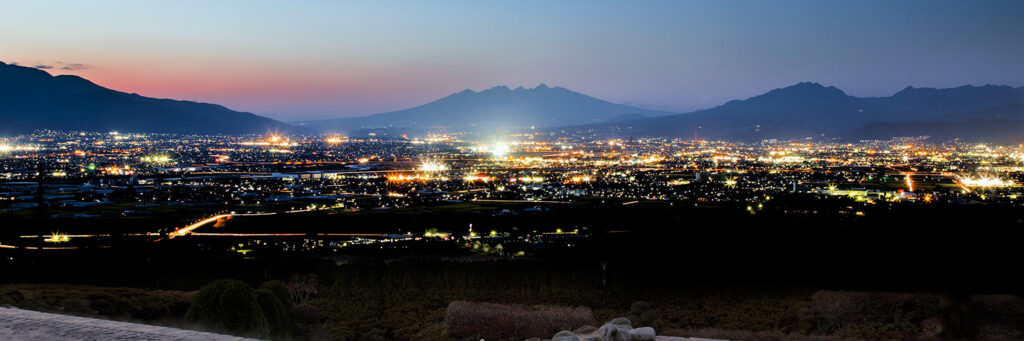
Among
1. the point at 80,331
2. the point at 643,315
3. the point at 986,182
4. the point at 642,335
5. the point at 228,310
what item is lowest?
the point at 986,182

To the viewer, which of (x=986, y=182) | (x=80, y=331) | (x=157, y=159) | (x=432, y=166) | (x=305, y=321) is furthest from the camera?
(x=157, y=159)

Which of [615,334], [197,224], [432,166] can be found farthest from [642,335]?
[432,166]

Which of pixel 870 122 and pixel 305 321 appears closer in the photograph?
pixel 305 321

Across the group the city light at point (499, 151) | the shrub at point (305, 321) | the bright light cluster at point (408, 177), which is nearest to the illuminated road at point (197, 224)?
the shrub at point (305, 321)

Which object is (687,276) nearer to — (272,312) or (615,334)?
(272,312)

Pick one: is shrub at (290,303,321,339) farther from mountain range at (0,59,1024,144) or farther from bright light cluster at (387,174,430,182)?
mountain range at (0,59,1024,144)

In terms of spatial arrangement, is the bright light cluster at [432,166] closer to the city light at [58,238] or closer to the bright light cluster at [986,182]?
the city light at [58,238]
